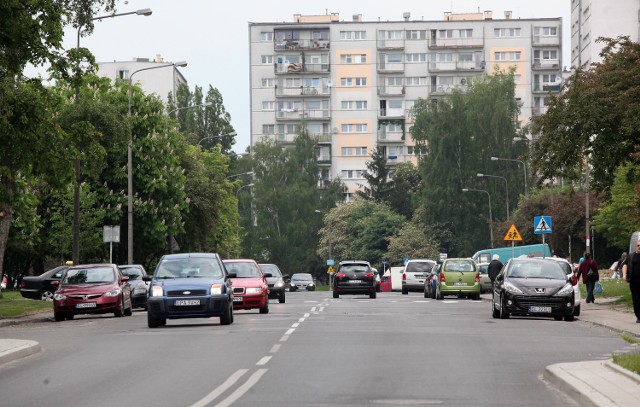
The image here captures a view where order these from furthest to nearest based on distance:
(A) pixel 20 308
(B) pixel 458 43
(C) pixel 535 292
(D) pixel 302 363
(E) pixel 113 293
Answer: (B) pixel 458 43 < (A) pixel 20 308 < (E) pixel 113 293 < (C) pixel 535 292 < (D) pixel 302 363

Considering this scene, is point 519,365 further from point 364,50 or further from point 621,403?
point 364,50

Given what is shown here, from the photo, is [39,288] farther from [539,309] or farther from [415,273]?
[539,309]

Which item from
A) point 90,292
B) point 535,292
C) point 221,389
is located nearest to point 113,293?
point 90,292

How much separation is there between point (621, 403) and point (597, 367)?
429 centimetres

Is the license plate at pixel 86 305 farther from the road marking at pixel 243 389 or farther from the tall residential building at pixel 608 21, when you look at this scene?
the tall residential building at pixel 608 21

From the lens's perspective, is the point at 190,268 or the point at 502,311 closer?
the point at 190,268

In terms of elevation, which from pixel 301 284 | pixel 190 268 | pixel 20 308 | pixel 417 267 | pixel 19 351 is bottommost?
pixel 301 284

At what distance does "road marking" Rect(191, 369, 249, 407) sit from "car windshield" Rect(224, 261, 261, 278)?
2051cm

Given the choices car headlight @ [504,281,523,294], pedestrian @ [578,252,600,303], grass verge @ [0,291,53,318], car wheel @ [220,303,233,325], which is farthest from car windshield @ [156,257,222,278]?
pedestrian @ [578,252,600,303]

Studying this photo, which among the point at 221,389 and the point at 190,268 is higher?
the point at 190,268

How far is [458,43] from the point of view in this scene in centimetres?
15488

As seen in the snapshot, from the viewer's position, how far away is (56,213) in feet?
218

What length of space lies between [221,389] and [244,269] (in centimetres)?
2348

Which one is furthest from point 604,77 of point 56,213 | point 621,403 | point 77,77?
point 56,213
